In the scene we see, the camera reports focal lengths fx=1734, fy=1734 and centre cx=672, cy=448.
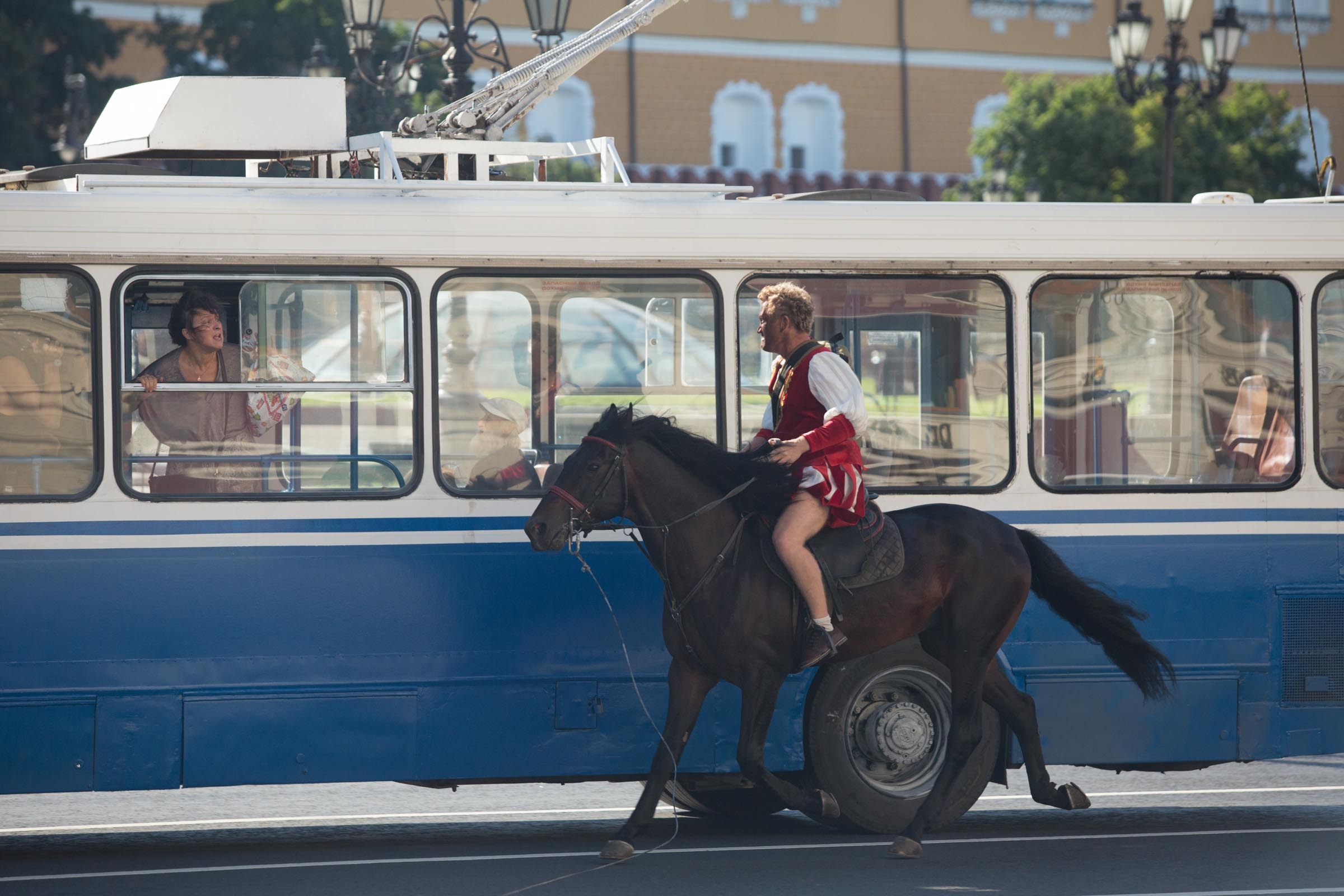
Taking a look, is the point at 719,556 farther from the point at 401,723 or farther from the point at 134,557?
the point at 134,557

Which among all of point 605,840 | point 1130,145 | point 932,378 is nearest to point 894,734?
point 605,840

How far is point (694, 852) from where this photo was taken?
791 cm

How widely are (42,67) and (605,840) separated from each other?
30.2 m

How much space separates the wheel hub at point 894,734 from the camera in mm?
8148

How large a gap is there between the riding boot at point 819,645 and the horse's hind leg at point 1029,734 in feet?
2.73

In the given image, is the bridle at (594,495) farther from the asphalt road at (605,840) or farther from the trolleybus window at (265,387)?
the asphalt road at (605,840)

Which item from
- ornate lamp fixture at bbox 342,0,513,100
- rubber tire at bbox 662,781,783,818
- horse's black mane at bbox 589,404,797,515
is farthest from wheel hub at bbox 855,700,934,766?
ornate lamp fixture at bbox 342,0,513,100

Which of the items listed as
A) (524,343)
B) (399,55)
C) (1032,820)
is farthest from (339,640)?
(399,55)

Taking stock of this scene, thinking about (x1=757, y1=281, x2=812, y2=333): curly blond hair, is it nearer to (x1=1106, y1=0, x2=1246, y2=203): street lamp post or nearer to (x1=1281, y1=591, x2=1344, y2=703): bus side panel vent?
(x1=1281, y1=591, x2=1344, y2=703): bus side panel vent

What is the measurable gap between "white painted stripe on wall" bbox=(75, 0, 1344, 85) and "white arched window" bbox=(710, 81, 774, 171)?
1.05 meters

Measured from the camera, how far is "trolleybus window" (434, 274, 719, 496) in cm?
791

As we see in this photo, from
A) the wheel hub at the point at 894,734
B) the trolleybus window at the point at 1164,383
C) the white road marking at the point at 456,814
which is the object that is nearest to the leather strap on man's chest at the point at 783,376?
the trolleybus window at the point at 1164,383

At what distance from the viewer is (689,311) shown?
26.6 ft

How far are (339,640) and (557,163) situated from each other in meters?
26.8
